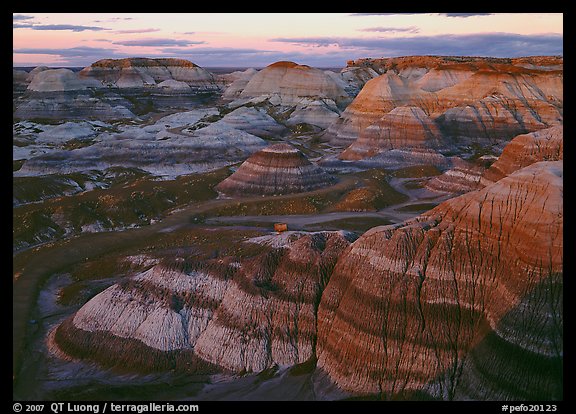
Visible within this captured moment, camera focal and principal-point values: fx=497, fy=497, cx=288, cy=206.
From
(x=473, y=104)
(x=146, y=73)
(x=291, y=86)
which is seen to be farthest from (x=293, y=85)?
(x=146, y=73)

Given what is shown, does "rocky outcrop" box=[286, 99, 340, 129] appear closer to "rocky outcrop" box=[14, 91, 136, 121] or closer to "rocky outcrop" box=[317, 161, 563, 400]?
"rocky outcrop" box=[14, 91, 136, 121]

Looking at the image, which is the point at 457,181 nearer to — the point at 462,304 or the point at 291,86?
the point at 462,304

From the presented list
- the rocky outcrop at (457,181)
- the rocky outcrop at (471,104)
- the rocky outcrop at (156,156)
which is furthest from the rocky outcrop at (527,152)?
the rocky outcrop at (156,156)

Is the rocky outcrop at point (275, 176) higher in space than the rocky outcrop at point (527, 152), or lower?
lower

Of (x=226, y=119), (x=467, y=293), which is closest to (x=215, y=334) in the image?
(x=467, y=293)

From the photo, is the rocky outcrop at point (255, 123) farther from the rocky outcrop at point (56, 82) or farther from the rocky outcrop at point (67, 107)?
the rocky outcrop at point (56, 82)

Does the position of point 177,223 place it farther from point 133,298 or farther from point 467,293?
point 467,293
